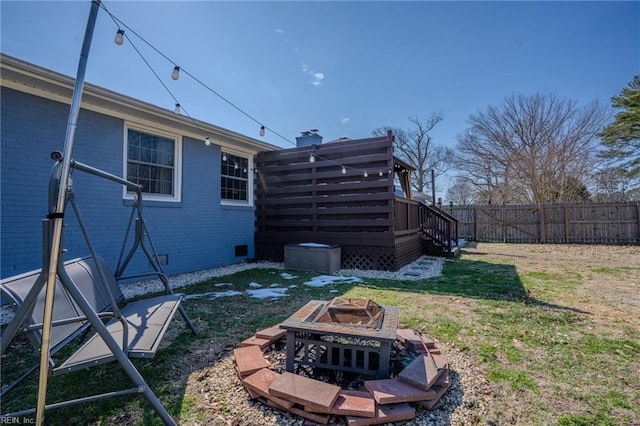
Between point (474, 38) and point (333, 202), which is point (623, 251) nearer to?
point (474, 38)

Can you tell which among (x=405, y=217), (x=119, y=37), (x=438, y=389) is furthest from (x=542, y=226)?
(x=119, y=37)

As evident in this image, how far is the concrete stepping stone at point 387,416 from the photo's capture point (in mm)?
1752

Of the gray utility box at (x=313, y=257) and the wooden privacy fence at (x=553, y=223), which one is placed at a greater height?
the wooden privacy fence at (x=553, y=223)

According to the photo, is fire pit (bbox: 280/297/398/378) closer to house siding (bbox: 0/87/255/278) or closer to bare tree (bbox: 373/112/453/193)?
house siding (bbox: 0/87/255/278)

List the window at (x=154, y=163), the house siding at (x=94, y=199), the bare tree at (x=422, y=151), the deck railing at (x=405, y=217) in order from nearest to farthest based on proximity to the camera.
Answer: the house siding at (x=94, y=199) < the window at (x=154, y=163) < the deck railing at (x=405, y=217) < the bare tree at (x=422, y=151)

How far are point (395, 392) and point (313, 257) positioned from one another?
515 cm

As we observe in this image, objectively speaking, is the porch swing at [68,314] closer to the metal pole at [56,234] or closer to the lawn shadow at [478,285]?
the metal pole at [56,234]

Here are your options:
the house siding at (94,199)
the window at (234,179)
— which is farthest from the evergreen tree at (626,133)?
the house siding at (94,199)

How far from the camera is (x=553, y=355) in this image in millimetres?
2734

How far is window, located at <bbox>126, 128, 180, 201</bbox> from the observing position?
19.9 ft

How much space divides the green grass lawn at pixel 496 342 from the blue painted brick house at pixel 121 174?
188 centimetres

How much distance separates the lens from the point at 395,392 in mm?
1929

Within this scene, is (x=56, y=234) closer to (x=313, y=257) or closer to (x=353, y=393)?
(x=353, y=393)

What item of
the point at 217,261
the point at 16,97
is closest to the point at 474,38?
the point at 217,261
